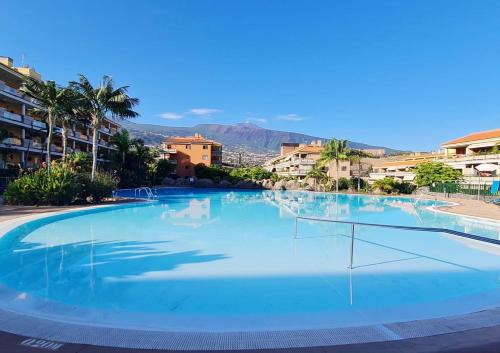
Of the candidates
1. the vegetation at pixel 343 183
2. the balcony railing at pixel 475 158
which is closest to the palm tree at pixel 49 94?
the vegetation at pixel 343 183

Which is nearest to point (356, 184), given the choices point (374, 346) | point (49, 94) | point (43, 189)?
point (49, 94)

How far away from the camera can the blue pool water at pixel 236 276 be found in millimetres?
5172

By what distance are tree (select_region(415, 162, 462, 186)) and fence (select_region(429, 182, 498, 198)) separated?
58.4 inches

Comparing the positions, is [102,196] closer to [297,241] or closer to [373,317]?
[297,241]

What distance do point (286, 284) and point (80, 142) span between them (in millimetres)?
44829

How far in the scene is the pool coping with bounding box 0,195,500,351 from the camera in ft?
11.7

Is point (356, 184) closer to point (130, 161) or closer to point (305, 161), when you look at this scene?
point (305, 161)

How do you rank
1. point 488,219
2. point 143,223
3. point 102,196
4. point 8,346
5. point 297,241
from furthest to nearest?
point 102,196 < point 488,219 < point 143,223 < point 297,241 < point 8,346

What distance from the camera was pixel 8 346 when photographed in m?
3.40

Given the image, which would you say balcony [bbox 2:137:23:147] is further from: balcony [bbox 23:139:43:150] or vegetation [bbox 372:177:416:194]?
vegetation [bbox 372:177:416:194]

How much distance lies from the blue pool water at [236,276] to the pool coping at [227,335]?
612mm

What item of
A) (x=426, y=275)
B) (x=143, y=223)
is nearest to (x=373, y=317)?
(x=426, y=275)

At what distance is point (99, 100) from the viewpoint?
23969mm

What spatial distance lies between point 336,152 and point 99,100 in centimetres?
3062
